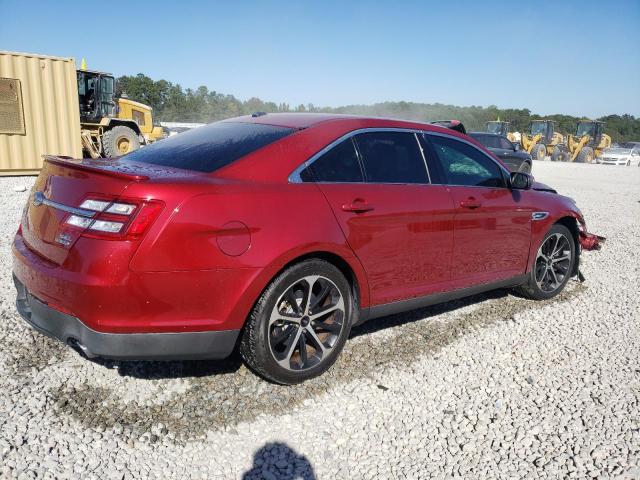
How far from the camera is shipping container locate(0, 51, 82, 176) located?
38.0ft

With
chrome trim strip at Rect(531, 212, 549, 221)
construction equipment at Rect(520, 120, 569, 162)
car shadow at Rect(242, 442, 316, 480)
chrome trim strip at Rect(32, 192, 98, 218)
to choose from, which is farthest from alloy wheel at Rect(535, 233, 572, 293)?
construction equipment at Rect(520, 120, 569, 162)

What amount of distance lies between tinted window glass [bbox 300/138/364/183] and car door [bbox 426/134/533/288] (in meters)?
0.83

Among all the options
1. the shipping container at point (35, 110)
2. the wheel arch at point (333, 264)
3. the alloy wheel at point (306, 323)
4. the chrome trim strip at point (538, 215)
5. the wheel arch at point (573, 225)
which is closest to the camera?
the wheel arch at point (333, 264)

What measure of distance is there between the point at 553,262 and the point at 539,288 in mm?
301

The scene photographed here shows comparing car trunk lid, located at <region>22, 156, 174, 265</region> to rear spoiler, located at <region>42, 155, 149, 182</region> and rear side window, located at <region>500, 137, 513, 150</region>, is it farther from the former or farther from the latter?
rear side window, located at <region>500, 137, 513, 150</region>

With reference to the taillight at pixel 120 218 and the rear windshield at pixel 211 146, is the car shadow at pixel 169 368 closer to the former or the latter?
the taillight at pixel 120 218

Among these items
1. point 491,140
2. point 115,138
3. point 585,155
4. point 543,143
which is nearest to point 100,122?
point 115,138

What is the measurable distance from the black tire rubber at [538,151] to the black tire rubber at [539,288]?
3070 centimetres

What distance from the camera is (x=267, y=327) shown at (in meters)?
2.76

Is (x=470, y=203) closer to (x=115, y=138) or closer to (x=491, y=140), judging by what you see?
(x=115, y=138)

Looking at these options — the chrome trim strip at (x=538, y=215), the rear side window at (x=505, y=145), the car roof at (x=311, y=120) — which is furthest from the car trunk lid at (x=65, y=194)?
the rear side window at (x=505, y=145)

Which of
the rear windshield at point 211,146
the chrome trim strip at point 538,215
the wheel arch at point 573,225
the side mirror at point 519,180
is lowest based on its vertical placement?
the wheel arch at point 573,225

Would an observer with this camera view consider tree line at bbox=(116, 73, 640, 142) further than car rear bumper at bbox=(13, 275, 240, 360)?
Yes

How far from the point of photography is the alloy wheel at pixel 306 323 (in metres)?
2.86
